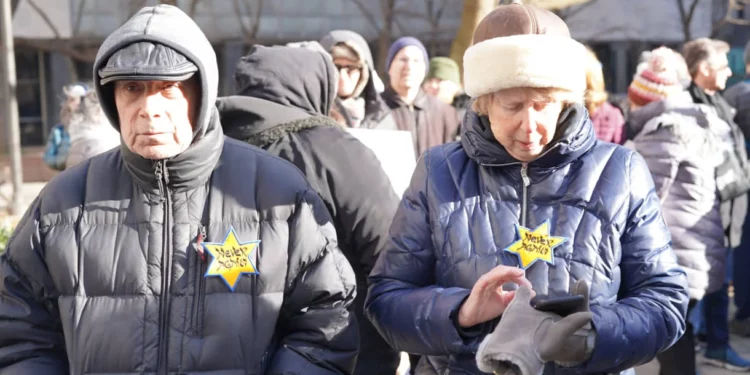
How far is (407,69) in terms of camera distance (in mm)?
6328

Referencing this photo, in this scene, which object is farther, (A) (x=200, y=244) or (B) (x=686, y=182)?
(B) (x=686, y=182)

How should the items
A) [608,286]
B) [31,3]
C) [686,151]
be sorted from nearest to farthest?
[608,286]
[686,151]
[31,3]

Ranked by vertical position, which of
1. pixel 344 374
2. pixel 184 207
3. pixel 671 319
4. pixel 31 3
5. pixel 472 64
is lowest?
pixel 344 374

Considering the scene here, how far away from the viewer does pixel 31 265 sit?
7.44 ft

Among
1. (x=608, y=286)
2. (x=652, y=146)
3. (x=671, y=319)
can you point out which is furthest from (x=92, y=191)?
(x=652, y=146)

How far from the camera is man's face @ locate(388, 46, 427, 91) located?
20.7ft

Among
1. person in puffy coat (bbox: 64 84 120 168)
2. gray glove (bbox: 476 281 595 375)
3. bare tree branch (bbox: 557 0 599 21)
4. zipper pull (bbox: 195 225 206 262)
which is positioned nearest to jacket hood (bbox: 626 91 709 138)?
person in puffy coat (bbox: 64 84 120 168)

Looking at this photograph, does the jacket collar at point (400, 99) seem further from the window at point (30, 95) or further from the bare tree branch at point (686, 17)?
the window at point (30, 95)

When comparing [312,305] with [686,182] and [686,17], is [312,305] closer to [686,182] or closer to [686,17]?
[686,182]

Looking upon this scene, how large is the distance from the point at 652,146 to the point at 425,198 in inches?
119

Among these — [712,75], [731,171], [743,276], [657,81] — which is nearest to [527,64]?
[657,81]

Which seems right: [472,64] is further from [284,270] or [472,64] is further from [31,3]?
[31,3]

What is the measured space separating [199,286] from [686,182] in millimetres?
3542

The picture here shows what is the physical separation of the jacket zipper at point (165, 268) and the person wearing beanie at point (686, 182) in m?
3.38
